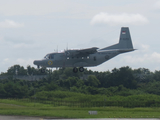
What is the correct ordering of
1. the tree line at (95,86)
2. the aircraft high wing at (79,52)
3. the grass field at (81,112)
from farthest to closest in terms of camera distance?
the tree line at (95,86), the grass field at (81,112), the aircraft high wing at (79,52)

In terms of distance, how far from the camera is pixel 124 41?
2105 inches

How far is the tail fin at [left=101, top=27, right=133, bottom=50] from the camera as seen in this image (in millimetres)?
53250

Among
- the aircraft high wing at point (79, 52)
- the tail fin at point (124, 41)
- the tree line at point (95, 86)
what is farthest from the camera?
the tree line at point (95, 86)

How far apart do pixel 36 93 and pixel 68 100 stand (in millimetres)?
12640

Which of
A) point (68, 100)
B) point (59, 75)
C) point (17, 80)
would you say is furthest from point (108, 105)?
point (17, 80)

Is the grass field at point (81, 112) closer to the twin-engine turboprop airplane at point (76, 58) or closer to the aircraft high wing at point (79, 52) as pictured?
the twin-engine turboprop airplane at point (76, 58)

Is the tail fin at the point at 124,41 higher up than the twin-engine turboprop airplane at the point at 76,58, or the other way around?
the tail fin at the point at 124,41

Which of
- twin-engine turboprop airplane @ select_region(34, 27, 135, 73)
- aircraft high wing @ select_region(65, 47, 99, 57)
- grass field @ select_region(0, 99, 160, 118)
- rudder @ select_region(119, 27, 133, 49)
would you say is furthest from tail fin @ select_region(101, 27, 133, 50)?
grass field @ select_region(0, 99, 160, 118)

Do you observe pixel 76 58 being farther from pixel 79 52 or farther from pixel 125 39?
pixel 125 39

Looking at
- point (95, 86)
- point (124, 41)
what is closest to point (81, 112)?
point (124, 41)

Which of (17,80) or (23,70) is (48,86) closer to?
(17,80)

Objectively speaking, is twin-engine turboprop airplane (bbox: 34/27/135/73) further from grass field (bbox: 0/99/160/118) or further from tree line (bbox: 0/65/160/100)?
tree line (bbox: 0/65/160/100)

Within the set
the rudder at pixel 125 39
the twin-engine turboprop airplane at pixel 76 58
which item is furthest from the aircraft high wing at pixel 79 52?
the rudder at pixel 125 39

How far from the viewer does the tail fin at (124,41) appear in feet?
175
